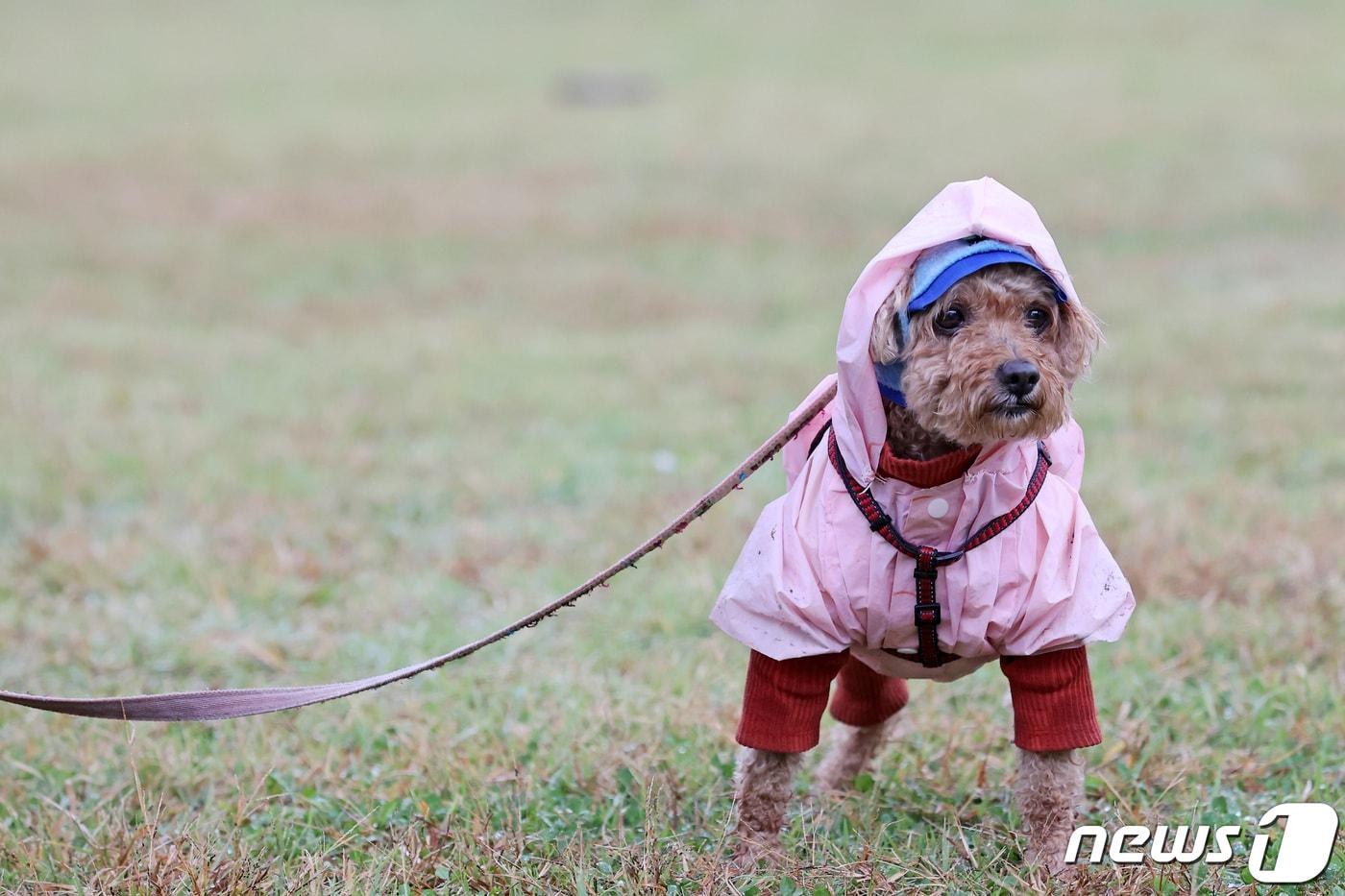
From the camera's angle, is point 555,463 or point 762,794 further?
point 555,463

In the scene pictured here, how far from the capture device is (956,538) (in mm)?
3123

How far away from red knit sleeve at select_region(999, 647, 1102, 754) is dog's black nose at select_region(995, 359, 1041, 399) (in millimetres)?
590

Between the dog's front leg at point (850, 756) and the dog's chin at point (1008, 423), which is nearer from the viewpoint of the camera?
the dog's chin at point (1008, 423)

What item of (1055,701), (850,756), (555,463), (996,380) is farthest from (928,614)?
(555,463)

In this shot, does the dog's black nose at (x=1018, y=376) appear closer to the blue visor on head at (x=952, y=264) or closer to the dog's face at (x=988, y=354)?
the dog's face at (x=988, y=354)

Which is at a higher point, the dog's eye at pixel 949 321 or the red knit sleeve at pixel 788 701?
the dog's eye at pixel 949 321

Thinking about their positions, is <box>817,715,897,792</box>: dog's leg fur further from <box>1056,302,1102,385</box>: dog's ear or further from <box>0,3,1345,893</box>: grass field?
<box>1056,302,1102,385</box>: dog's ear

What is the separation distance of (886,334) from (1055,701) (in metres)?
0.86

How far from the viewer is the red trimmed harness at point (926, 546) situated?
307 cm

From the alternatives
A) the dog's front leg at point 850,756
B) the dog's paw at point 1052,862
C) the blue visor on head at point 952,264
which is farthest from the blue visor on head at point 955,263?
the dog's front leg at point 850,756

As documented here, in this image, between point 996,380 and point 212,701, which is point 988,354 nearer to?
point 996,380

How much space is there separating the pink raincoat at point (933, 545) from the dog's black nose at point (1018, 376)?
16 cm

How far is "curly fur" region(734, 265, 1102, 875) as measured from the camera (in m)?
3.00

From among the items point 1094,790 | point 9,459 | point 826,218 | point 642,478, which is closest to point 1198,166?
point 826,218
